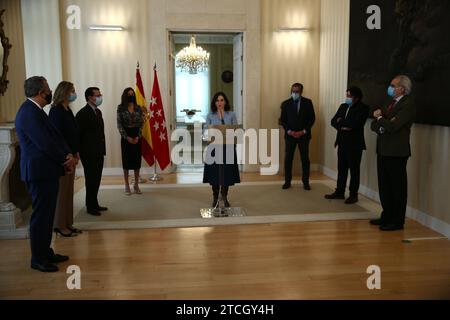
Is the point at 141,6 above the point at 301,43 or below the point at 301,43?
above

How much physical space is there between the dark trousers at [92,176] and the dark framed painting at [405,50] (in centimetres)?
387

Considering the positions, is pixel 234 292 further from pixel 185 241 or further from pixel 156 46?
pixel 156 46

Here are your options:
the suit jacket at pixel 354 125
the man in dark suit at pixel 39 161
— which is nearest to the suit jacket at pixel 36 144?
the man in dark suit at pixel 39 161

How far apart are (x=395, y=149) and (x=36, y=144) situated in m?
3.61

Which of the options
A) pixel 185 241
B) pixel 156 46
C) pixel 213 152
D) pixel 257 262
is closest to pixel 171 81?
pixel 156 46

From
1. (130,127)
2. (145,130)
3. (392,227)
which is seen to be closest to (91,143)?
(130,127)

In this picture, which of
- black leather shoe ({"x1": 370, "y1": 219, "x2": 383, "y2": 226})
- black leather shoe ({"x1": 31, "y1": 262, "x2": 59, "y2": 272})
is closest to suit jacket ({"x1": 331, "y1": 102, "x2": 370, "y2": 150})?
black leather shoe ({"x1": 370, "y1": 219, "x2": 383, "y2": 226})

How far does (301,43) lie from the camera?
27.5ft

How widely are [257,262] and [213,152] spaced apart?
1.81m

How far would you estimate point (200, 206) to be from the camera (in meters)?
5.89

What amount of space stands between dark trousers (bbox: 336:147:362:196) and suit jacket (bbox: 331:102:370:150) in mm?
84

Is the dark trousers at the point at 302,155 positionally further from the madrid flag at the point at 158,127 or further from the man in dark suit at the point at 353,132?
the madrid flag at the point at 158,127

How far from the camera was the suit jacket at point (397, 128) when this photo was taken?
4.52 m

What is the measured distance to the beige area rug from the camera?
5203 mm
